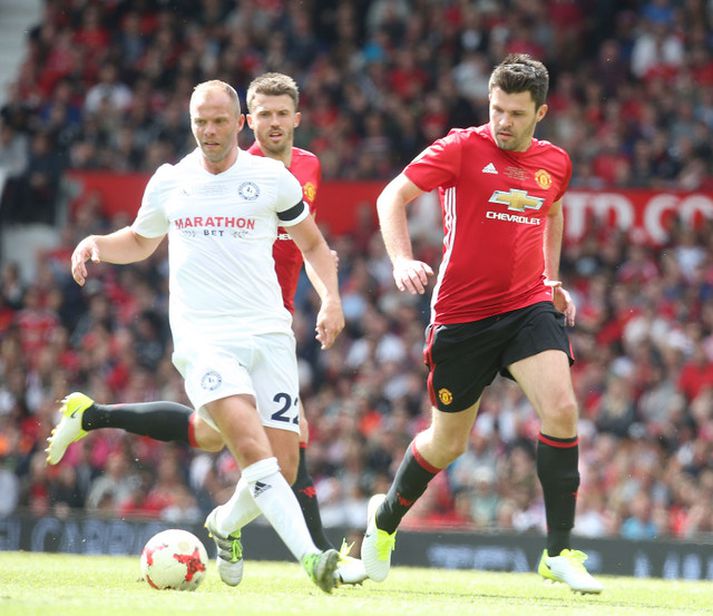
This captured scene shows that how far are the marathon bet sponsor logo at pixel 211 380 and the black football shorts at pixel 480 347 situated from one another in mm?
1502

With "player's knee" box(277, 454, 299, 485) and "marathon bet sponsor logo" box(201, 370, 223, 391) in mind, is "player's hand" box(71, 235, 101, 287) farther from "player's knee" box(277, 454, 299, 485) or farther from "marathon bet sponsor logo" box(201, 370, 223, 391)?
"player's knee" box(277, 454, 299, 485)

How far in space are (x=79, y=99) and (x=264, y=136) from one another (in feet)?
35.4

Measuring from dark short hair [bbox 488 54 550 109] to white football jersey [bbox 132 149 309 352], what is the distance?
1244 millimetres

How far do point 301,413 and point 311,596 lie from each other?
3.99ft

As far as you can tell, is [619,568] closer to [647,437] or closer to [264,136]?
[647,437]

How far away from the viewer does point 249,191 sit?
7230 millimetres

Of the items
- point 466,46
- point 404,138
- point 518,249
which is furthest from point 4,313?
point 518,249

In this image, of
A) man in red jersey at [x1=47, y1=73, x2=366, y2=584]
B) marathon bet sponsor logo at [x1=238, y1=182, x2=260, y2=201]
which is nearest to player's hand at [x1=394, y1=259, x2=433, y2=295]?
marathon bet sponsor logo at [x1=238, y1=182, x2=260, y2=201]

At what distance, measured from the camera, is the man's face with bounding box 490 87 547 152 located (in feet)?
25.3

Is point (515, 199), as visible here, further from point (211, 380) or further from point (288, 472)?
point (211, 380)

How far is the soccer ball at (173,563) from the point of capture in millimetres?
7578

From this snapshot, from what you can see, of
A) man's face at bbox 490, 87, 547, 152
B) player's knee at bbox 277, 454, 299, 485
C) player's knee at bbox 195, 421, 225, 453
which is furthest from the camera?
player's knee at bbox 195, 421, 225, 453

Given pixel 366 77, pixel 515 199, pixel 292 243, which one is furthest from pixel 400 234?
pixel 366 77

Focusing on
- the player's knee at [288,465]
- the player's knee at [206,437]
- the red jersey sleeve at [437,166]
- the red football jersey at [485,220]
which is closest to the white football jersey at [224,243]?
the player's knee at [288,465]
